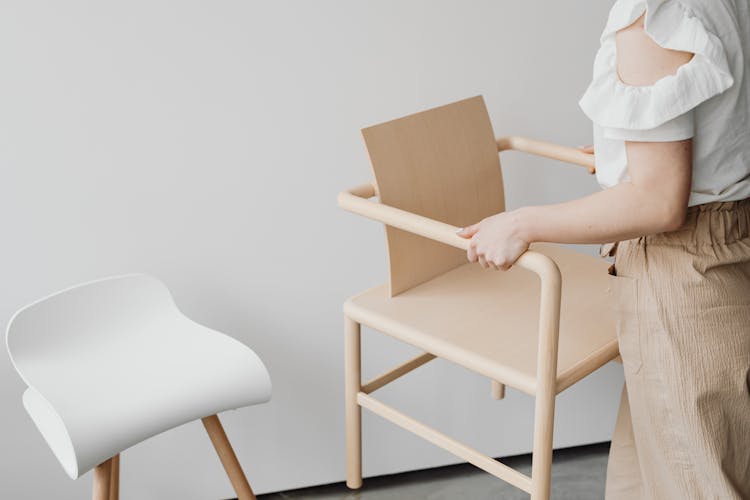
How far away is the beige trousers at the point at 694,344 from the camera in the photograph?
133 centimetres

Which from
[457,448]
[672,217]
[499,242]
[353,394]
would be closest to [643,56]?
[672,217]

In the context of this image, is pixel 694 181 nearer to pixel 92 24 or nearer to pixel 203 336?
pixel 203 336

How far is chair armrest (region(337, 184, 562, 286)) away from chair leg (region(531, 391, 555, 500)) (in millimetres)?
204

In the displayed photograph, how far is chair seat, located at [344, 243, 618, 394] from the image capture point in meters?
1.57

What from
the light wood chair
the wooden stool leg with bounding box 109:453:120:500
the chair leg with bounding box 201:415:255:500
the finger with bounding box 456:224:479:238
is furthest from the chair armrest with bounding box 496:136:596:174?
the wooden stool leg with bounding box 109:453:120:500

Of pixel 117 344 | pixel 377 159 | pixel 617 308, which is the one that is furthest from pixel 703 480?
pixel 117 344

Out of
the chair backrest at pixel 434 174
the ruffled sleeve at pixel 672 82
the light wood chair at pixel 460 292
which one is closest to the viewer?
the ruffled sleeve at pixel 672 82

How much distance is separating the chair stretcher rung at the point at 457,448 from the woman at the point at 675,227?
0.20m

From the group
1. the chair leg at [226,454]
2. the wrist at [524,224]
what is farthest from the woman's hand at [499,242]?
the chair leg at [226,454]

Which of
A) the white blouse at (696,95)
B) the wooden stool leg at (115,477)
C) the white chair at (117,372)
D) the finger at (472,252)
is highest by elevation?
the white blouse at (696,95)

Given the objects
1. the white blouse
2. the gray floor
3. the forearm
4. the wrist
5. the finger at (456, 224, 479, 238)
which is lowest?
the gray floor

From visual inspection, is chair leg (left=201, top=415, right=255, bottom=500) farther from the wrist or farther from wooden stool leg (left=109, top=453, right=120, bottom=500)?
the wrist

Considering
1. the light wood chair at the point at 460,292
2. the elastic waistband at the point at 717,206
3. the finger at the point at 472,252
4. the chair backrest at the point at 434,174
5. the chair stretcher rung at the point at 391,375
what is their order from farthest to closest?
the chair stretcher rung at the point at 391,375
the chair backrest at the point at 434,174
the light wood chair at the point at 460,292
the finger at the point at 472,252
the elastic waistband at the point at 717,206

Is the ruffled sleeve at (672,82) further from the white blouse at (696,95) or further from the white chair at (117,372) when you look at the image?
the white chair at (117,372)
